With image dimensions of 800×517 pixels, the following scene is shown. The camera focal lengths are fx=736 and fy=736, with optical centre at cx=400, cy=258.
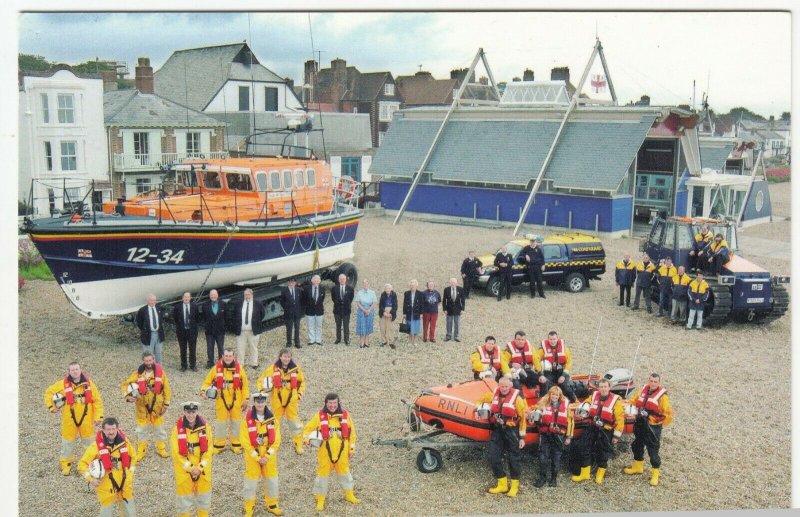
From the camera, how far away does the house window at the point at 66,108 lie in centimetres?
1055

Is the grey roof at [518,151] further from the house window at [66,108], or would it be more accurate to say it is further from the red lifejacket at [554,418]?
the red lifejacket at [554,418]

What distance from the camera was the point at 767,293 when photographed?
1173 cm

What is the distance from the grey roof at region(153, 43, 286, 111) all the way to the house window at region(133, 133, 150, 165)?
1.19 metres

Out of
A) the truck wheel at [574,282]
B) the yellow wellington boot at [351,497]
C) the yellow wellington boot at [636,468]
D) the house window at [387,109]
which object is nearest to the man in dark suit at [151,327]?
the yellow wellington boot at [351,497]

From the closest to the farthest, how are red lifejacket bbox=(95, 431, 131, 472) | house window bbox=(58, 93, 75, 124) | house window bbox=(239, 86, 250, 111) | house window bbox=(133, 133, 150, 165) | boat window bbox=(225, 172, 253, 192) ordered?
red lifejacket bbox=(95, 431, 131, 472) → house window bbox=(58, 93, 75, 124) → boat window bbox=(225, 172, 253, 192) → house window bbox=(133, 133, 150, 165) → house window bbox=(239, 86, 250, 111)

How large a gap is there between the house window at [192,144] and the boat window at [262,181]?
104 inches

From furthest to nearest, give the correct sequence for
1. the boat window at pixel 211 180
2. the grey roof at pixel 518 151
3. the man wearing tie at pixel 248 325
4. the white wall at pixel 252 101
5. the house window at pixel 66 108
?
1. the grey roof at pixel 518 151
2. the white wall at pixel 252 101
3. the boat window at pixel 211 180
4. the house window at pixel 66 108
5. the man wearing tie at pixel 248 325

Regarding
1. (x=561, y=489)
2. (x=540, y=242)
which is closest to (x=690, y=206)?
(x=540, y=242)

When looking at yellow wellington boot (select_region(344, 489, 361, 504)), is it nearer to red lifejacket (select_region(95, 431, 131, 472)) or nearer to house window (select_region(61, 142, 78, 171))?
red lifejacket (select_region(95, 431, 131, 472))

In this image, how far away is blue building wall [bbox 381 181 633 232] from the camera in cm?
1833

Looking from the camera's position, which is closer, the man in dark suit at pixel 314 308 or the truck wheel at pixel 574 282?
the man in dark suit at pixel 314 308

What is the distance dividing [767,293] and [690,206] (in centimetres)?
990

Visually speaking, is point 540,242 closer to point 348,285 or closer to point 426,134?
point 348,285

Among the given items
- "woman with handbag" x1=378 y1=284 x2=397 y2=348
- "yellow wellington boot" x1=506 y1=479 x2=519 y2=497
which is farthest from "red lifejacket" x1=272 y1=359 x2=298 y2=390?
"woman with handbag" x1=378 y1=284 x2=397 y2=348
